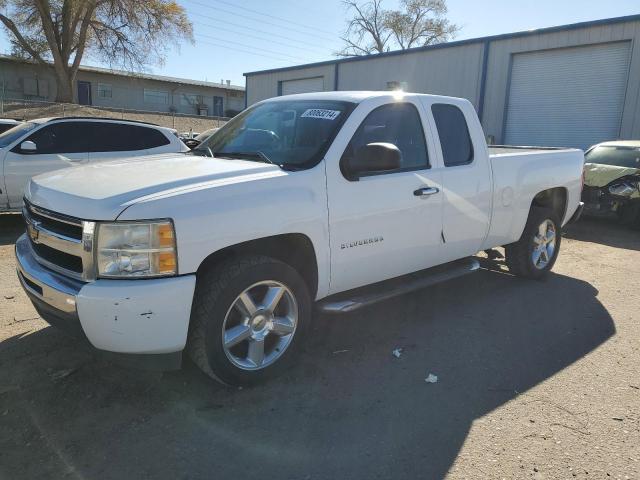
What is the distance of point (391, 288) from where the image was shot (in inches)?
165

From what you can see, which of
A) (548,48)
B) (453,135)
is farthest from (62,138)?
(548,48)

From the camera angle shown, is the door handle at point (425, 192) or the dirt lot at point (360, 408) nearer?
the dirt lot at point (360, 408)

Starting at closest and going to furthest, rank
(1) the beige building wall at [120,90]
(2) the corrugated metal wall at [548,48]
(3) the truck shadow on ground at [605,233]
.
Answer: (3) the truck shadow on ground at [605,233], (2) the corrugated metal wall at [548,48], (1) the beige building wall at [120,90]

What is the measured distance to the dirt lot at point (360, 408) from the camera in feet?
8.84

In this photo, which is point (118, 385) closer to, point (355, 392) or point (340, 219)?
point (355, 392)

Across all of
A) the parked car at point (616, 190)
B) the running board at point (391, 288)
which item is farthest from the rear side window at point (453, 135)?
the parked car at point (616, 190)

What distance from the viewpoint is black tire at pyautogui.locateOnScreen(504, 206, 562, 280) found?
5711mm

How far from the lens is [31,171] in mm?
7852

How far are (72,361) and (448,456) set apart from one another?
2584 mm

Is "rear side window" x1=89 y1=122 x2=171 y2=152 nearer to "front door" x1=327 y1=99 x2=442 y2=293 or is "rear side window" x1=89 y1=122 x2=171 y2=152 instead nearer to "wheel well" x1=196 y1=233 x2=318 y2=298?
"front door" x1=327 y1=99 x2=442 y2=293

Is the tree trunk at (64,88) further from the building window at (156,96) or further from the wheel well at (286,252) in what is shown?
the wheel well at (286,252)

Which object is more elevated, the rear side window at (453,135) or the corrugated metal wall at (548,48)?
the corrugated metal wall at (548,48)

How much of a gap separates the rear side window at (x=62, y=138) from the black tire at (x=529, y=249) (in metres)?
6.66

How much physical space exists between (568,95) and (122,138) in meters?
13.8
